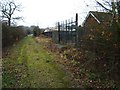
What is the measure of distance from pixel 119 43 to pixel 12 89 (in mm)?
4032

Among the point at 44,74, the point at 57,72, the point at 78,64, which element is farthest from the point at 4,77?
the point at 78,64

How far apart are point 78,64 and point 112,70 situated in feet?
11.9

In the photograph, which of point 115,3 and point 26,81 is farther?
point 26,81

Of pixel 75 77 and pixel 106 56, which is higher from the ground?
pixel 106 56

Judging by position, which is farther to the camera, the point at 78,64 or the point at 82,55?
the point at 82,55

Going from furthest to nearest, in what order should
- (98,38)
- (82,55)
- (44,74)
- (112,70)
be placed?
(82,55), (44,74), (98,38), (112,70)

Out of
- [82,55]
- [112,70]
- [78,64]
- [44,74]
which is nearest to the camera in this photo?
[112,70]

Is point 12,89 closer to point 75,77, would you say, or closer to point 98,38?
point 75,77

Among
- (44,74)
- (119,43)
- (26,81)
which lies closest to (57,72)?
(44,74)

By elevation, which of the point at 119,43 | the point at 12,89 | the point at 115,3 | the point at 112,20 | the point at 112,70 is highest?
the point at 115,3

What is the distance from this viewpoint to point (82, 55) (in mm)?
12414

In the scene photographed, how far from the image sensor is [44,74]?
9641 mm

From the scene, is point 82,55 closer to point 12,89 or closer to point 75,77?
point 75,77

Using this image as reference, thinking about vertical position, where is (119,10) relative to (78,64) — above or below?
above
